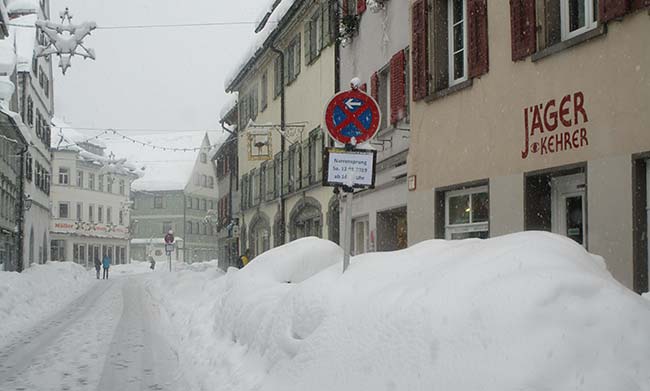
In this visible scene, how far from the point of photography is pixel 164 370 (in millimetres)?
9172

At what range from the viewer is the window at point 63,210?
6353cm

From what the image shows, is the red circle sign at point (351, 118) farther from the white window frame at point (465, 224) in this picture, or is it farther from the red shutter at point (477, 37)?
the white window frame at point (465, 224)

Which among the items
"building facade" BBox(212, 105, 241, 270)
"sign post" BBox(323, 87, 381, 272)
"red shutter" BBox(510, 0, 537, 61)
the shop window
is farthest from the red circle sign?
"building facade" BBox(212, 105, 241, 270)

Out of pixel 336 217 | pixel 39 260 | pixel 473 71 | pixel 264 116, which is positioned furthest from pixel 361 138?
pixel 39 260

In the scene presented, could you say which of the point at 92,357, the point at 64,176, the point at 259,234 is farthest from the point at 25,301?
the point at 64,176

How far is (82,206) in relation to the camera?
64938 mm

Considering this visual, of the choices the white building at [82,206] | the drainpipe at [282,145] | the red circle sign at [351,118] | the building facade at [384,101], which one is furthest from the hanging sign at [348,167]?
the white building at [82,206]

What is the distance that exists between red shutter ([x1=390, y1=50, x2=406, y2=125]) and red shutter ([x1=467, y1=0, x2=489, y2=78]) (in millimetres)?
3734

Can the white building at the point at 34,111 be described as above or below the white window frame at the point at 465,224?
above

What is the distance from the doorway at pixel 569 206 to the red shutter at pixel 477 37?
2171 millimetres

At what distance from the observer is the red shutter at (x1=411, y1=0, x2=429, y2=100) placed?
12.9 metres

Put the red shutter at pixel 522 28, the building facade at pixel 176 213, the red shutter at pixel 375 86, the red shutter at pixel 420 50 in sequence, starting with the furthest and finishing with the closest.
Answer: the building facade at pixel 176 213 < the red shutter at pixel 375 86 < the red shutter at pixel 420 50 < the red shutter at pixel 522 28

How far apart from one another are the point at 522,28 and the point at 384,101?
24.0ft

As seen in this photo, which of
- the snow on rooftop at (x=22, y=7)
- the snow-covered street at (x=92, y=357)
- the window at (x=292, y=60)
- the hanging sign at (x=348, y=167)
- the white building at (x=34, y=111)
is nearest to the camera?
the hanging sign at (x=348, y=167)
